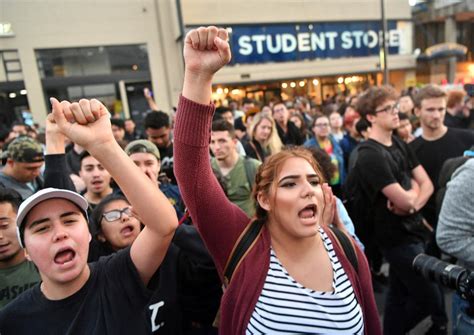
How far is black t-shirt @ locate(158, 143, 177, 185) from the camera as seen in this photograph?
11.0 feet

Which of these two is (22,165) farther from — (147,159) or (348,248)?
(348,248)

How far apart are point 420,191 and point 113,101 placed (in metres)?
15.0

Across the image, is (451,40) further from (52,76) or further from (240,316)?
(240,316)

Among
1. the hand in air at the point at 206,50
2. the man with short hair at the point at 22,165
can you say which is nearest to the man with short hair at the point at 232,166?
the man with short hair at the point at 22,165

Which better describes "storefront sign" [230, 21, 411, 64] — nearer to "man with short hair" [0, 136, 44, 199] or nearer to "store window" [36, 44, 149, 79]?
"store window" [36, 44, 149, 79]

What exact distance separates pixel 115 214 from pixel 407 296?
2189mm

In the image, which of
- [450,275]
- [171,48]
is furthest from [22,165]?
[171,48]

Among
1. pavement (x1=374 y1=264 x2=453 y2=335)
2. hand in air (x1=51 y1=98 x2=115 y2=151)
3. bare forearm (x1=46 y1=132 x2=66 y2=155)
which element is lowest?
pavement (x1=374 y1=264 x2=453 y2=335)

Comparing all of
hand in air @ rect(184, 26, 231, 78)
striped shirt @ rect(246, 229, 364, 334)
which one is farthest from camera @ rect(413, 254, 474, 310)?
hand in air @ rect(184, 26, 231, 78)

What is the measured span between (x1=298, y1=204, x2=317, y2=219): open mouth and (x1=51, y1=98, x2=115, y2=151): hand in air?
812mm

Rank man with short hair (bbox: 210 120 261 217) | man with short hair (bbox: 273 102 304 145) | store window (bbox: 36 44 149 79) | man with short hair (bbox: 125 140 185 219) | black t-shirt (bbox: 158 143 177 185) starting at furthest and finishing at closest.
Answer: store window (bbox: 36 44 149 79), man with short hair (bbox: 273 102 304 145), black t-shirt (bbox: 158 143 177 185), man with short hair (bbox: 210 120 261 217), man with short hair (bbox: 125 140 185 219)

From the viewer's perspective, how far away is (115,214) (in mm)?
1921

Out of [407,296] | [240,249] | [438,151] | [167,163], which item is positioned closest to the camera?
[240,249]

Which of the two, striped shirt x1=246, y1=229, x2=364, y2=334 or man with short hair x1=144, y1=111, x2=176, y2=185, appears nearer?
striped shirt x1=246, y1=229, x2=364, y2=334
